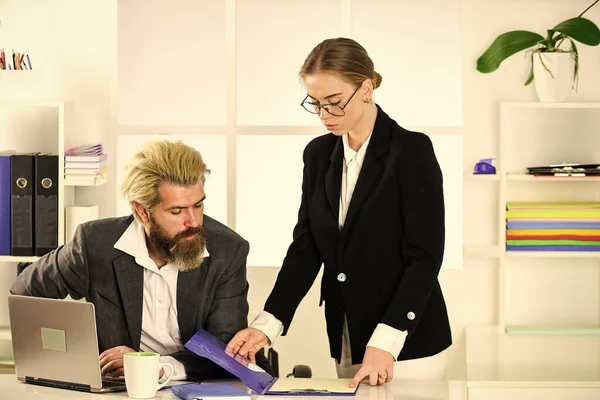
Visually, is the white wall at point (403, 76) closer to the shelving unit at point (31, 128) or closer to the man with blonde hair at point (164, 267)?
the shelving unit at point (31, 128)

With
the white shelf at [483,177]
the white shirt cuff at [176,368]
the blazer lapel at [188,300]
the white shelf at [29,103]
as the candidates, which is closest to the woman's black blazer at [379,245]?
the blazer lapel at [188,300]

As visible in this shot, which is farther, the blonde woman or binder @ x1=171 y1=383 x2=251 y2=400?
the blonde woman

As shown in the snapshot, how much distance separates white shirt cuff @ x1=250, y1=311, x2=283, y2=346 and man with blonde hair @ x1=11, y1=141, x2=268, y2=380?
0.05 meters

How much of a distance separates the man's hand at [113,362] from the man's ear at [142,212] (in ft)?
1.28

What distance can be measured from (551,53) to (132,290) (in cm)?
232

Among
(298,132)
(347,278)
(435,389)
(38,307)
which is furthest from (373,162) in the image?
(298,132)

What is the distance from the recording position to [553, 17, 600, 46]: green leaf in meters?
3.93

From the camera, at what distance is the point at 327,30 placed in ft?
14.0

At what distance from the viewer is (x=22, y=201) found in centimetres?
402

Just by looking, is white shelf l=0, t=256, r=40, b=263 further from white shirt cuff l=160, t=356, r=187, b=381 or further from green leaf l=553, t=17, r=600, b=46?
green leaf l=553, t=17, r=600, b=46

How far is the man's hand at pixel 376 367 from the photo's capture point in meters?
2.33

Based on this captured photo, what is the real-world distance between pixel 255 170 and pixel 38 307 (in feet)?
6.87

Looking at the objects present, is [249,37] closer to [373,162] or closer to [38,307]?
[373,162]

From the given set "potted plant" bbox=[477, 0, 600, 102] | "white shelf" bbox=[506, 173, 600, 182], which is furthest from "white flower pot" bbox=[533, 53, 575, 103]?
"white shelf" bbox=[506, 173, 600, 182]
